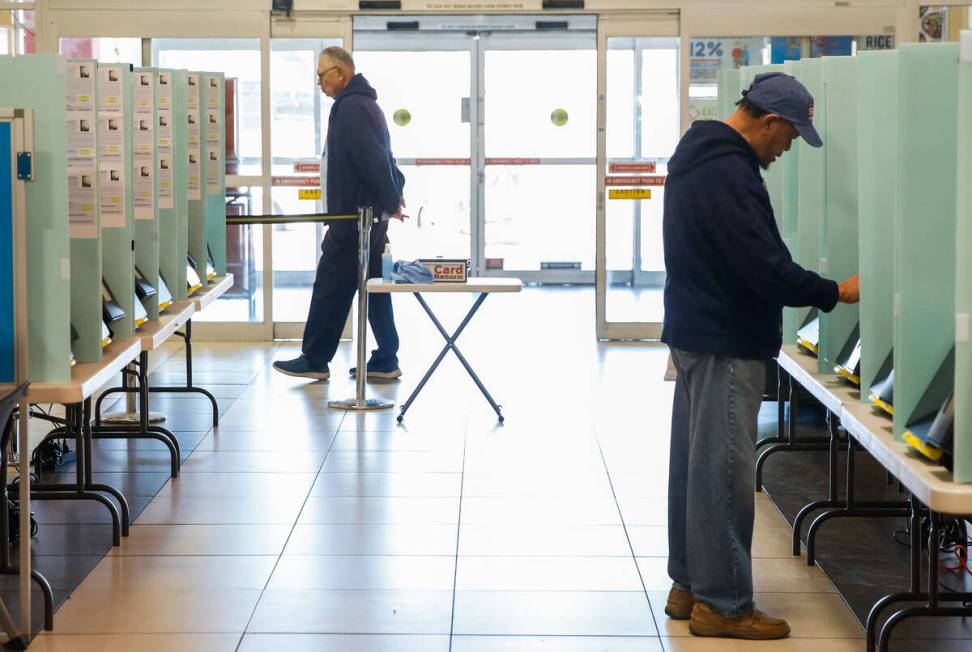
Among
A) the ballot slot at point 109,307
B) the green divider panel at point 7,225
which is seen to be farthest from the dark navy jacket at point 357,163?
the green divider panel at point 7,225

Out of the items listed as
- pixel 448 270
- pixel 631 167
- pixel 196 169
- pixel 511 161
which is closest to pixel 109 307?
pixel 196 169

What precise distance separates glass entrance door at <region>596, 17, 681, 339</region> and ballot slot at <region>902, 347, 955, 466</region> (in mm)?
5915

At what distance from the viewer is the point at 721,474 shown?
3.59 meters

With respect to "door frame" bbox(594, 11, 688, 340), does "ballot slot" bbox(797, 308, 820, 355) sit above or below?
below

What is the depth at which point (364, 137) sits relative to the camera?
715 centimetres

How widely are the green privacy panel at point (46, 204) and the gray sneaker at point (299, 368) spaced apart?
3.61 meters

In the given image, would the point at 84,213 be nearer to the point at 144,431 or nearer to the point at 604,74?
the point at 144,431

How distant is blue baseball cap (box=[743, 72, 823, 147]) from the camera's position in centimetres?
349

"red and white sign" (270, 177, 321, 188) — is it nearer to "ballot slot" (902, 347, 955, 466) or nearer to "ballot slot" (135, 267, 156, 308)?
"ballot slot" (135, 267, 156, 308)

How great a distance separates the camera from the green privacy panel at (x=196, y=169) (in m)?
6.35

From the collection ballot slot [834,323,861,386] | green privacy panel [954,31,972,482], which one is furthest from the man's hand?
green privacy panel [954,31,972,482]

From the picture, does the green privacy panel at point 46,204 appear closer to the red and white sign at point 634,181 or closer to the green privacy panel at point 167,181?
the green privacy panel at point 167,181

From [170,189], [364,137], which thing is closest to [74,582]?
[170,189]

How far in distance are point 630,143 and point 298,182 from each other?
2.30 m
